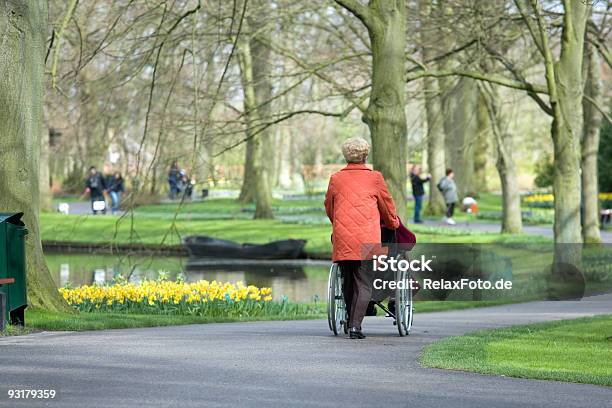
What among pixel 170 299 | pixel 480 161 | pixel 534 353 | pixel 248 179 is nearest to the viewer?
pixel 534 353

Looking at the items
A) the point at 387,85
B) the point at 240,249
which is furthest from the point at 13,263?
the point at 240,249

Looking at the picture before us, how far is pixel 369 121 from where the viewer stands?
68.0ft

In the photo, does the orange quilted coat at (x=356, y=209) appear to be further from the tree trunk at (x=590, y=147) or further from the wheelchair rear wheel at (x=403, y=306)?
the tree trunk at (x=590, y=147)

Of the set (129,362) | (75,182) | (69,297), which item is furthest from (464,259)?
(75,182)

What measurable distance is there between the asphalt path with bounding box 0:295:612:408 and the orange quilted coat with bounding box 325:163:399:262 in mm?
894

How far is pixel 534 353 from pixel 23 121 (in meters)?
6.55

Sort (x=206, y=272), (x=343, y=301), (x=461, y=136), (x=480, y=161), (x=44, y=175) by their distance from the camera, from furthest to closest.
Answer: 1. (x=480, y=161)
2. (x=44, y=175)
3. (x=461, y=136)
4. (x=206, y=272)
5. (x=343, y=301)

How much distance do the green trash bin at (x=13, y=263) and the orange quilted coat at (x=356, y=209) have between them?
3161 mm

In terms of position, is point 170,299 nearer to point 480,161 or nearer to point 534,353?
point 534,353

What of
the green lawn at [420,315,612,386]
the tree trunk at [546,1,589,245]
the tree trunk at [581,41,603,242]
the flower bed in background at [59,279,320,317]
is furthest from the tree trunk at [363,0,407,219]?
the tree trunk at [581,41,603,242]

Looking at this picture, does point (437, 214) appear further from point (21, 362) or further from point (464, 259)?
point (21, 362)

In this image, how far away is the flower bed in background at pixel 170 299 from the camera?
703 inches

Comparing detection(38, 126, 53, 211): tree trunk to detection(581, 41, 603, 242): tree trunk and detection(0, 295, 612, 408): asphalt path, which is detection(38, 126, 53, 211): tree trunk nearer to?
detection(581, 41, 603, 242): tree trunk

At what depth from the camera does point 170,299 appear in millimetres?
18094
